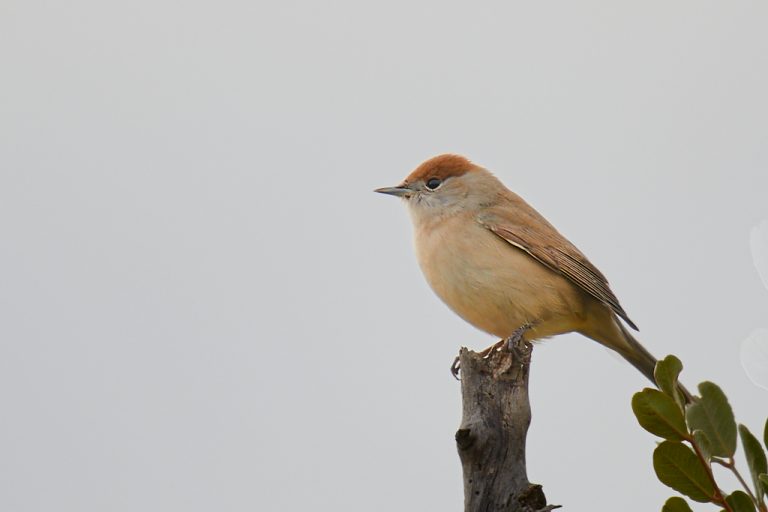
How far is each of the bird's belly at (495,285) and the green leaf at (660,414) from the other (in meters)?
3.03

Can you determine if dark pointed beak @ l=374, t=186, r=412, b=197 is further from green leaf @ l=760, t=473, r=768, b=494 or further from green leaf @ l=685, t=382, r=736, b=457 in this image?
green leaf @ l=760, t=473, r=768, b=494

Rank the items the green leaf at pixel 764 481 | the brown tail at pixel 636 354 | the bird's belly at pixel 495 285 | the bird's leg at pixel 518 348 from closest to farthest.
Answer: the green leaf at pixel 764 481, the bird's leg at pixel 518 348, the bird's belly at pixel 495 285, the brown tail at pixel 636 354

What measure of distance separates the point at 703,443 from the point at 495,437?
4.50 feet

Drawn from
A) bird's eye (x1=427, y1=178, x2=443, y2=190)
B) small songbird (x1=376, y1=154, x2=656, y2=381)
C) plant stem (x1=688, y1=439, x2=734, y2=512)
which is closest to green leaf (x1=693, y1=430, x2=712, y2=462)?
plant stem (x1=688, y1=439, x2=734, y2=512)

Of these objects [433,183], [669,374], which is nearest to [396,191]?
[433,183]

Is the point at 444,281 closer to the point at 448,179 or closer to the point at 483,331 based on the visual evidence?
the point at 483,331

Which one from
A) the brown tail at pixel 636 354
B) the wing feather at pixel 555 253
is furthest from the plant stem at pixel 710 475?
the brown tail at pixel 636 354

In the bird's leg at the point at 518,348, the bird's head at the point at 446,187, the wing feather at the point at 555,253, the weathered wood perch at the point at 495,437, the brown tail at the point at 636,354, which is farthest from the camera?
the bird's head at the point at 446,187

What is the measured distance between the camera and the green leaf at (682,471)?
197 cm

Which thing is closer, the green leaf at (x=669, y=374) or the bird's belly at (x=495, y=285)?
the green leaf at (x=669, y=374)

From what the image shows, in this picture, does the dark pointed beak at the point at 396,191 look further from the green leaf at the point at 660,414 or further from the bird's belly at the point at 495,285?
the green leaf at the point at 660,414

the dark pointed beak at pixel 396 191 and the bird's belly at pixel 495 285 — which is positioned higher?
the dark pointed beak at pixel 396 191

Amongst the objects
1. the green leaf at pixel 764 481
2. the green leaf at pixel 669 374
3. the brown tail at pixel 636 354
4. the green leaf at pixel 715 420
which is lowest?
the green leaf at pixel 764 481

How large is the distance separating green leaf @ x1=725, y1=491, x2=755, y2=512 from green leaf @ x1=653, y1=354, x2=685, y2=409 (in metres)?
0.23
